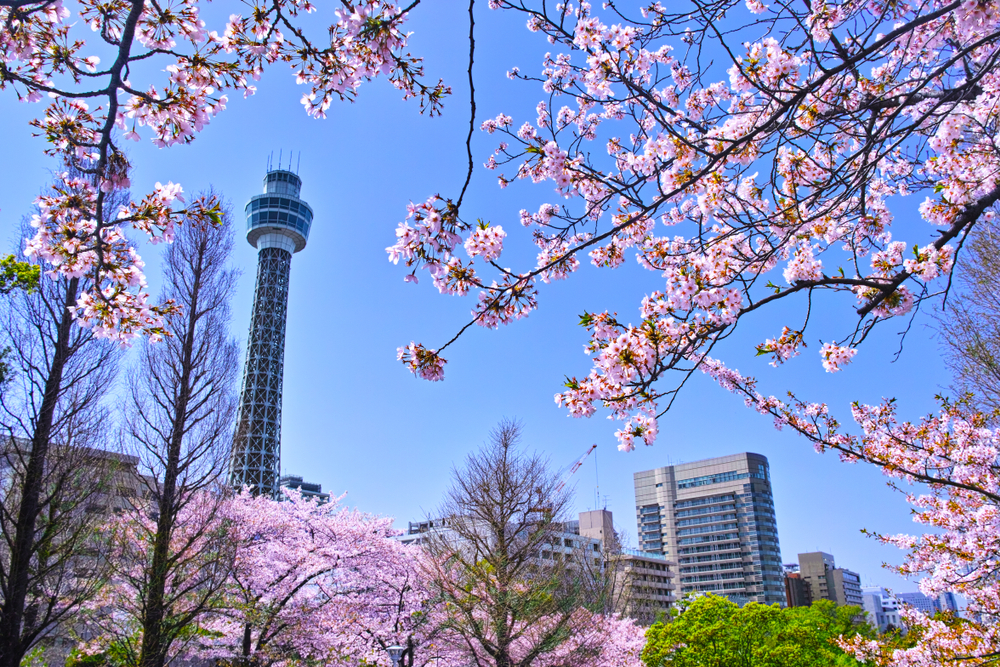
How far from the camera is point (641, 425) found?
156 inches

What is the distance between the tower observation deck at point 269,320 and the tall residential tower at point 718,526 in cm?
5579

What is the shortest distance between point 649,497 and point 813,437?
88.9 metres

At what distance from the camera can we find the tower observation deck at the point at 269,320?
177 ft

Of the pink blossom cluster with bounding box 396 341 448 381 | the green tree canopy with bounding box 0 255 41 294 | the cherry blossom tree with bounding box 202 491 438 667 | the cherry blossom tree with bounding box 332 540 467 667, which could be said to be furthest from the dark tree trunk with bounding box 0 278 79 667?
the pink blossom cluster with bounding box 396 341 448 381

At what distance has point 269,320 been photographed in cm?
5756

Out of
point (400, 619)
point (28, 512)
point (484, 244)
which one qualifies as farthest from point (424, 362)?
point (400, 619)

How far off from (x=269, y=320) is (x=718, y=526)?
207 ft

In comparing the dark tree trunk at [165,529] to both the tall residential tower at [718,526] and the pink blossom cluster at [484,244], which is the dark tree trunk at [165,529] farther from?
the tall residential tower at [718,526]

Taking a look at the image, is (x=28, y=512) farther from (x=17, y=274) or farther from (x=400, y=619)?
(x=400, y=619)

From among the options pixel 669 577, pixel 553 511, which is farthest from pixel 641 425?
pixel 669 577

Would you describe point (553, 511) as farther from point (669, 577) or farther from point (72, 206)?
point (669, 577)

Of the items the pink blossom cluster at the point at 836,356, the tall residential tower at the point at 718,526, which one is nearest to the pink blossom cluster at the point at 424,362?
the pink blossom cluster at the point at 836,356

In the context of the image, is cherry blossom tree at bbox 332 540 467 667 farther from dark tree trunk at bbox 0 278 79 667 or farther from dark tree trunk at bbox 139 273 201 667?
dark tree trunk at bbox 0 278 79 667

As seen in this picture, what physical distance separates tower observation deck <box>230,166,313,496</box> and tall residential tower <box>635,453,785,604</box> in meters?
55.8
